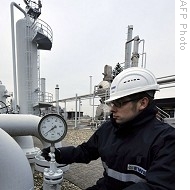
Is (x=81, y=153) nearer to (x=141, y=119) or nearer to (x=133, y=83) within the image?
(x=141, y=119)

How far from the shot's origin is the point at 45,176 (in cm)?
196

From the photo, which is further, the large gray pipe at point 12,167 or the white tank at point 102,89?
the white tank at point 102,89

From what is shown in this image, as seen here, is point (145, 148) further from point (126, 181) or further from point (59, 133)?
point (59, 133)

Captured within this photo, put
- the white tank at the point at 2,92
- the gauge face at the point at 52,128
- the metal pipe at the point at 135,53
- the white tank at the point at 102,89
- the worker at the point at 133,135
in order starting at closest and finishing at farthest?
the worker at the point at 133,135
the gauge face at the point at 52,128
the metal pipe at the point at 135,53
the white tank at the point at 102,89
the white tank at the point at 2,92

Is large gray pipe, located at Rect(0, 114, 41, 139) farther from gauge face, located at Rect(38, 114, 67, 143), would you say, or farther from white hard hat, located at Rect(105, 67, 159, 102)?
white hard hat, located at Rect(105, 67, 159, 102)

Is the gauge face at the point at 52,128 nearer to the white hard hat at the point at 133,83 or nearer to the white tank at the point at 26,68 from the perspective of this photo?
the white hard hat at the point at 133,83

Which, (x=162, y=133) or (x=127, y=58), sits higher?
(x=127, y=58)

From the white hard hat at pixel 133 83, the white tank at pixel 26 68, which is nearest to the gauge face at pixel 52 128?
the white hard hat at pixel 133 83

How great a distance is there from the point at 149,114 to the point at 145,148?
0.24 meters

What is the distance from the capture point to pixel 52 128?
200 cm

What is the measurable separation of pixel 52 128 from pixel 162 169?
1208mm

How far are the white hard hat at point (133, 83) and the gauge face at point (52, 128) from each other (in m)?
0.77

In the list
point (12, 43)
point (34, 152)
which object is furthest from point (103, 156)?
point (12, 43)

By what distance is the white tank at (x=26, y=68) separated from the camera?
30.2 ft
